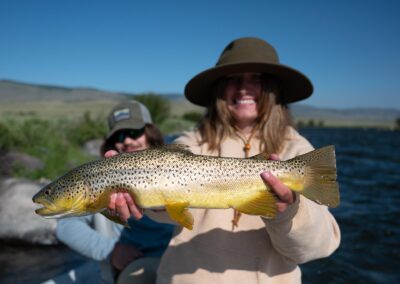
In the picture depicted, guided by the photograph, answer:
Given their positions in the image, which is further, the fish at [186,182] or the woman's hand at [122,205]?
the woman's hand at [122,205]

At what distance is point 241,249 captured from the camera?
310 cm

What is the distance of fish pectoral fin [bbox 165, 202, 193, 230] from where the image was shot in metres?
2.77

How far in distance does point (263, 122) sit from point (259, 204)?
1.01 metres

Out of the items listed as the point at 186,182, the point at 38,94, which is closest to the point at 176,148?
the point at 186,182

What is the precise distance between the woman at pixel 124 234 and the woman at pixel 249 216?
Answer: 1090 millimetres

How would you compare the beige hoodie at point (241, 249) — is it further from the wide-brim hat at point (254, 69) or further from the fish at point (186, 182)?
the wide-brim hat at point (254, 69)

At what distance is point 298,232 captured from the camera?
110 inches

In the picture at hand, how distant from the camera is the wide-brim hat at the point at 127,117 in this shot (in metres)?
4.82

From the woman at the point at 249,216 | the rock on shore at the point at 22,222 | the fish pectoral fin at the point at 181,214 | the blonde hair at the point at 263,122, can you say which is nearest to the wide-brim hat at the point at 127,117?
the woman at the point at 249,216

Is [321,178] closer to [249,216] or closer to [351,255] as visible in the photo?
[249,216]

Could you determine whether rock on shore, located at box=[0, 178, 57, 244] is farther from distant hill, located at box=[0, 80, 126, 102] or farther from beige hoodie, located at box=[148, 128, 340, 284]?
distant hill, located at box=[0, 80, 126, 102]

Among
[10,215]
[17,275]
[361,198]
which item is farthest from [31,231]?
[361,198]

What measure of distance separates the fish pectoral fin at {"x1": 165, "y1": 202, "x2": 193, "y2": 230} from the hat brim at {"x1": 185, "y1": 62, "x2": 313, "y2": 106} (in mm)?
1323

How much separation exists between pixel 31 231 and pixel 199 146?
6551 millimetres
